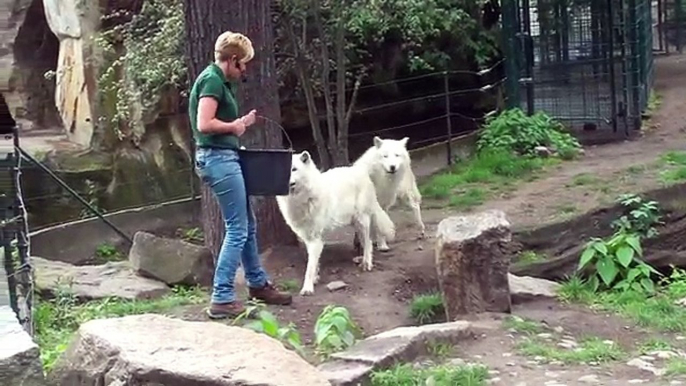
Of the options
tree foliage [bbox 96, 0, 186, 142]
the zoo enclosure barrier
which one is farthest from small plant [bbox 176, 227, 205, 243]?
the zoo enclosure barrier

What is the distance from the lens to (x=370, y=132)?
13.2 m

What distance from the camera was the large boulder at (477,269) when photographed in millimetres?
6234

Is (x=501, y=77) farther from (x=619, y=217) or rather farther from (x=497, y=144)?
(x=619, y=217)

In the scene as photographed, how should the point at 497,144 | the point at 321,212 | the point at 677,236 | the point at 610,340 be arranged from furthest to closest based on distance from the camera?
the point at 497,144 < the point at 677,236 < the point at 321,212 < the point at 610,340

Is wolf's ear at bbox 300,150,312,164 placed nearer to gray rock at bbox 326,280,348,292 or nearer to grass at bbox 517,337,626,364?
gray rock at bbox 326,280,348,292

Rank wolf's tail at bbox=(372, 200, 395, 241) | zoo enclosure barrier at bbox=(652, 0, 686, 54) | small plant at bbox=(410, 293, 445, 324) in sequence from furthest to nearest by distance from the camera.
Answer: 1. zoo enclosure barrier at bbox=(652, 0, 686, 54)
2. wolf's tail at bbox=(372, 200, 395, 241)
3. small plant at bbox=(410, 293, 445, 324)

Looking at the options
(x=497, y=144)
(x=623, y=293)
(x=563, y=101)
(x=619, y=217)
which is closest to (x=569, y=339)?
(x=623, y=293)

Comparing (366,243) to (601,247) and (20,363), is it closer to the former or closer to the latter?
(601,247)

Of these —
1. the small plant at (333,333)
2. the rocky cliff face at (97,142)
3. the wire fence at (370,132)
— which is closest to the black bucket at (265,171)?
the small plant at (333,333)

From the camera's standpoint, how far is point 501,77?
45.5 ft

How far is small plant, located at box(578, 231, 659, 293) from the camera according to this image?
23.2 feet

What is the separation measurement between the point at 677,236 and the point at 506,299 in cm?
209

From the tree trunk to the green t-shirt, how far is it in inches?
58.9

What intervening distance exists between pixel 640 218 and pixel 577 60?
188 inches
